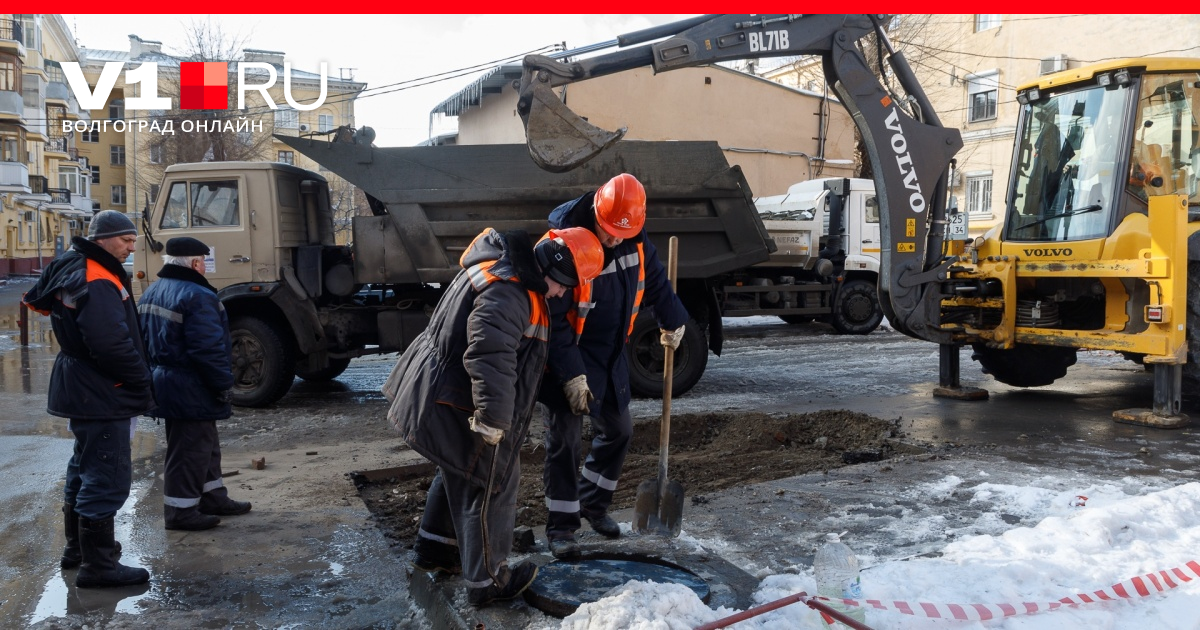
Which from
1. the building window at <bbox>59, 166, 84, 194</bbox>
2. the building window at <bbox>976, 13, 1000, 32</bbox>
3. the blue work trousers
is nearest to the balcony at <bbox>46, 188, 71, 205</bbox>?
the building window at <bbox>59, 166, 84, 194</bbox>

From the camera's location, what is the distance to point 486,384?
3.36m

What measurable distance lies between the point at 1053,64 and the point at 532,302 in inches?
1058

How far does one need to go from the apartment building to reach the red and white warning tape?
43565 millimetres

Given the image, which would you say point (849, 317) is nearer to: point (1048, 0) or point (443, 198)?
point (443, 198)

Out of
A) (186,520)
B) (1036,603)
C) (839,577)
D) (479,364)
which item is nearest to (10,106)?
(186,520)

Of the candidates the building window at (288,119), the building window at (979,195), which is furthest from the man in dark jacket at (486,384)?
the building window at (288,119)

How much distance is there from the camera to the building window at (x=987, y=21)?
2777cm

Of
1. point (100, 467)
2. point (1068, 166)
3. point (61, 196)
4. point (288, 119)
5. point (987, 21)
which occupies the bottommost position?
point (100, 467)

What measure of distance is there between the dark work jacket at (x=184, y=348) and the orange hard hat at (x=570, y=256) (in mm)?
2338

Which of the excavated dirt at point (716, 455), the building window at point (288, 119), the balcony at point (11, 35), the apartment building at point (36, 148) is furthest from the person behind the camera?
the building window at point (288, 119)

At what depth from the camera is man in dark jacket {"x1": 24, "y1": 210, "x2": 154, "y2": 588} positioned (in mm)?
4141

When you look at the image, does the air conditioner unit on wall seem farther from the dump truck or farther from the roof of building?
the dump truck

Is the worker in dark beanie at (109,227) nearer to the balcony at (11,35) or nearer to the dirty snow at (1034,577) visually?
the dirty snow at (1034,577)

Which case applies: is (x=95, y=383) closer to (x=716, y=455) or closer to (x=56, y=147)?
(x=716, y=455)
